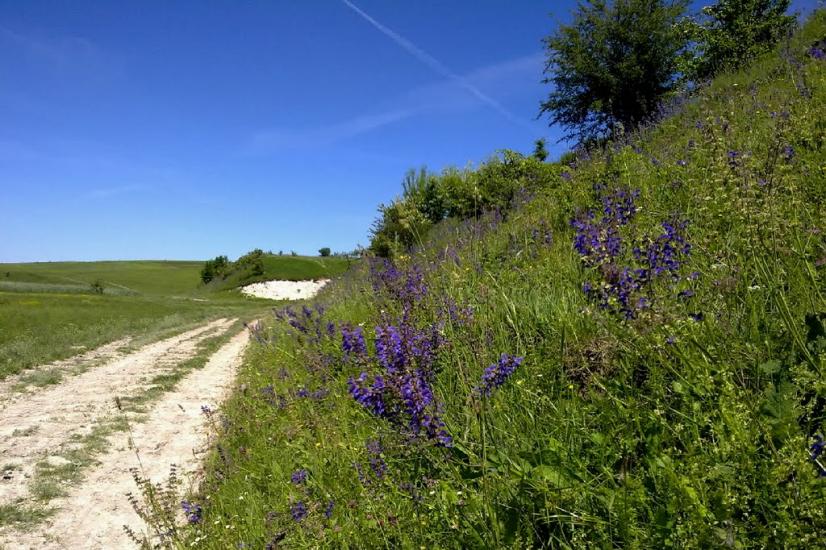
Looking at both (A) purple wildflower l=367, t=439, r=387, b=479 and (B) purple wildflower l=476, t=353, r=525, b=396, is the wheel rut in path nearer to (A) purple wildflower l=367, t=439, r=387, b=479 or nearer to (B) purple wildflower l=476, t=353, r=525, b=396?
(A) purple wildflower l=367, t=439, r=387, b=479

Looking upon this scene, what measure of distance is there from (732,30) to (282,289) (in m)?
54.1

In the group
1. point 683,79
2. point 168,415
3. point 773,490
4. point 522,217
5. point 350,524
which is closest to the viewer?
point 773,490

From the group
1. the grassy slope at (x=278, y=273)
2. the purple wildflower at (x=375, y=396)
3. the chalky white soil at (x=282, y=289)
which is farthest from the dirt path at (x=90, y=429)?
the grassy slope at (x=278, y=273)

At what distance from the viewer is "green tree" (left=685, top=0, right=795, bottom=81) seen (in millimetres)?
19391

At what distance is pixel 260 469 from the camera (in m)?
5.56

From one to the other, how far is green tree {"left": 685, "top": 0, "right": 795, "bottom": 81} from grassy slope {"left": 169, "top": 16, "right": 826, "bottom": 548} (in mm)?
16352

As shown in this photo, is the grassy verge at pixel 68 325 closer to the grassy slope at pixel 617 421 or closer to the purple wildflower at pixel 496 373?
the grassy slope at pixel 617 421

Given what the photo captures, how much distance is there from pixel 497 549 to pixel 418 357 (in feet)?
5.13

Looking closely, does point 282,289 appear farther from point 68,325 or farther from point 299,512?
point 299,512

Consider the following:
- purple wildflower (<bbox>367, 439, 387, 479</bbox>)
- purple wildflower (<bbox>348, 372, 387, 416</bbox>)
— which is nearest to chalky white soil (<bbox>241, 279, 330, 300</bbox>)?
purple wildflower (<bbox>367, 439, 387, 479</bbox>)

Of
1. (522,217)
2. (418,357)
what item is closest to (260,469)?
(418,357)

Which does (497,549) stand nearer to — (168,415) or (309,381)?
(309,381)

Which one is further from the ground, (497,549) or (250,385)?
(497,549)

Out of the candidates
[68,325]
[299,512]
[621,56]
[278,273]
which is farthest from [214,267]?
[299,512]
